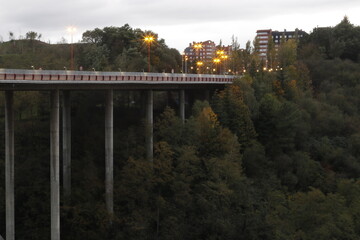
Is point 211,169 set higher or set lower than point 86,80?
lower

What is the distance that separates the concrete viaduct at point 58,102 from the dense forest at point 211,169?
2026 mm

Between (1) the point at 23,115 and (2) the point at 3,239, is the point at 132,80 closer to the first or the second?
(2) the point at 3,239

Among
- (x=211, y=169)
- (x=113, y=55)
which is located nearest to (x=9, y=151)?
(x=211, y=169)

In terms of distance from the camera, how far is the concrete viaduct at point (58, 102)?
36.8 meters

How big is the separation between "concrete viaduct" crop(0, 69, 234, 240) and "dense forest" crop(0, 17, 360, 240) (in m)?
2.03

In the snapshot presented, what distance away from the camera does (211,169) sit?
46.5 metres

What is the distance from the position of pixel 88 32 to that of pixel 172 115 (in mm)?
53907

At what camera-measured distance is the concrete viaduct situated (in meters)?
36.8

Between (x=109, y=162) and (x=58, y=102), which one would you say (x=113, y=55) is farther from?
(x=58, y=102)

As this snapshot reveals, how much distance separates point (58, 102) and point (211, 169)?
52.6 ft

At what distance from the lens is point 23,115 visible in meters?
73.4

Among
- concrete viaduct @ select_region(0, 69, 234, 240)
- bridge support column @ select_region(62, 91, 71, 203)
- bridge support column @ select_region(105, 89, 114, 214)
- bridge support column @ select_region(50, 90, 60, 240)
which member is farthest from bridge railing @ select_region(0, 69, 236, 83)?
bridge support column @ select_region(62, 91, 71, 203)

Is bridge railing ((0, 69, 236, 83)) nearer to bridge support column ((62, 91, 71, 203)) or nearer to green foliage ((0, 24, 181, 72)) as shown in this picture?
bridge support column ((62, 91, 71, 203))

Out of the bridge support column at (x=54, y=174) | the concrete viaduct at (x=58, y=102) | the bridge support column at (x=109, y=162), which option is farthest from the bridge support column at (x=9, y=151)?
the bridge support column at (x=109, y=162)
